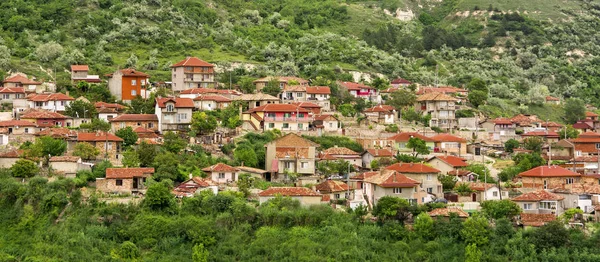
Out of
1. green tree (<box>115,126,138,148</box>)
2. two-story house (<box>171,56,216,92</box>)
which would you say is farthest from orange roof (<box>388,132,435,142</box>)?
green tree (<box>115,126,138,148</box>)

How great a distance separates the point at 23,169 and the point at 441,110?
30.1 meters

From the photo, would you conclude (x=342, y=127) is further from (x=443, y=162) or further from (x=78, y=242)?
(x=78, y=242)

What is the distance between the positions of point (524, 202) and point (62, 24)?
47431 millimetres

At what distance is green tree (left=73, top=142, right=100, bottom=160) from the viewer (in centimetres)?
4816

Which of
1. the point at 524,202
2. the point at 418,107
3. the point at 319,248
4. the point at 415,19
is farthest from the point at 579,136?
the point at 415,19

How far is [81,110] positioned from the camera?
56875 mm

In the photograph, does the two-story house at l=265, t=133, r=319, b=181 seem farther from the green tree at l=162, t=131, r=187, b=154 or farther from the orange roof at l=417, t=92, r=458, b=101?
the orange roof at l=417, t=92, r=458, b=101

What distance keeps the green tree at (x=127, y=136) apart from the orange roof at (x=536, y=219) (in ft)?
66.0

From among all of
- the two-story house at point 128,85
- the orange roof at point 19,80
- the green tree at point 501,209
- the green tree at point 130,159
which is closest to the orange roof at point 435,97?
the two-story house at point 128,85

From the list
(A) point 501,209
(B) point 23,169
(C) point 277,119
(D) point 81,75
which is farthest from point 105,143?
(A) point 501,209

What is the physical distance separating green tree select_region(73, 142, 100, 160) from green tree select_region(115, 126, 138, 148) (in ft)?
9.03

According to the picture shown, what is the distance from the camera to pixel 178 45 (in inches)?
3073

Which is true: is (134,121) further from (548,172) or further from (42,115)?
(548,172)

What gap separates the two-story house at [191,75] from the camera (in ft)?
219
